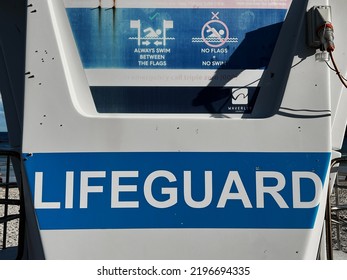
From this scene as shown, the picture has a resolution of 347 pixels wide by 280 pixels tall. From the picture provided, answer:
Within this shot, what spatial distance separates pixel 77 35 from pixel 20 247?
3.62 feet

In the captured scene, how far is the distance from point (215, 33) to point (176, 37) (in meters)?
0.19

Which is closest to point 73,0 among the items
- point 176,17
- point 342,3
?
point 176,17

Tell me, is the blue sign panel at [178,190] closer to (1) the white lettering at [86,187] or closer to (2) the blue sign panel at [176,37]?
(1) the white lettering at [86,187]

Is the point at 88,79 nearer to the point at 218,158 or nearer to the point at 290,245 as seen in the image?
the point at 218,158

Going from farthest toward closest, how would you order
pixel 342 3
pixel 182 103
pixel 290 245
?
pixel 342 3, pixel 182 103, pixel 290 245

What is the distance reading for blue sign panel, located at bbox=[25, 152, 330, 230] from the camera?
1638 mm

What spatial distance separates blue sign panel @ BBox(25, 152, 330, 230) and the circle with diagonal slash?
55 centimetres

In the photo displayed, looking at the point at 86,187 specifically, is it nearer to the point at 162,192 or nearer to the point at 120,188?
the point at 120,188

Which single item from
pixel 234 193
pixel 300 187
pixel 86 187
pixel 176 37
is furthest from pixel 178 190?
pixel 176 37

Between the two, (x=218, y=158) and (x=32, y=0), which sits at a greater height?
(x=32, y=0)

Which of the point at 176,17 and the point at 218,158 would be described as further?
the point at 176,17

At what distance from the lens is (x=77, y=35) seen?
178 cm

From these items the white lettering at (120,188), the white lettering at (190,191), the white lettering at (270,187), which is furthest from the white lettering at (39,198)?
the white lettering at (270,187)

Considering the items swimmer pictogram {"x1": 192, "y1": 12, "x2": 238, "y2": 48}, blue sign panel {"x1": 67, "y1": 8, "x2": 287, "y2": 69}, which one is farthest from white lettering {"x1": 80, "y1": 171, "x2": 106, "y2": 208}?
swimmer pictogram {"x1": 192, "y1": 12, "x2": 238, "y2": 48}
